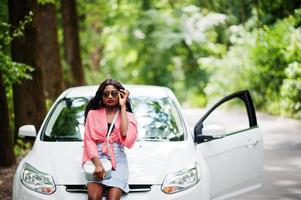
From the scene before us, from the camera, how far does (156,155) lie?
20.9 ft

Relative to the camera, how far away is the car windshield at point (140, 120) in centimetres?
708

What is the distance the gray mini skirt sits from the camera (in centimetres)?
569

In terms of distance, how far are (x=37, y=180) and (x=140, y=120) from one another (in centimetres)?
176

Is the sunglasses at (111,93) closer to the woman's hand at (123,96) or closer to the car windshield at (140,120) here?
the woman's hand at (123,96)

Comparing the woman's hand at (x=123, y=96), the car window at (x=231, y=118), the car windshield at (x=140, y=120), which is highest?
the woman's hand at (x=123, y=96)

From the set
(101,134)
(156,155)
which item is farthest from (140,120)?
(101,134)

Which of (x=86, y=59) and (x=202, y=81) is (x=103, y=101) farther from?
(x=202, y=81)

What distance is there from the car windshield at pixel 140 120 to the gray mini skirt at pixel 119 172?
3.11 feet

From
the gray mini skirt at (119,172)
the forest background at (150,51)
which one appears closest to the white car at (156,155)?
the gray mini skirt at (119,172)

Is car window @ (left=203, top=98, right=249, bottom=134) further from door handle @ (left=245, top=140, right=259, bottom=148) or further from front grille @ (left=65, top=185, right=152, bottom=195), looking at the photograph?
front grille @ (left=65, top=185, right=152, bottom=195)

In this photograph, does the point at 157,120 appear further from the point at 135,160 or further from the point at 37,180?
the point at 37,180

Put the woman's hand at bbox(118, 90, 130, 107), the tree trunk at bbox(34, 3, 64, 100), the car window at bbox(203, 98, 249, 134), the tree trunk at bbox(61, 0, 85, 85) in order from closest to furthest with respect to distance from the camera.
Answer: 1. the woman's hand at bbox(118, 90, 130, 107)
2. the tree trunk at bbox(34, 3, 64, 100)
3. the car window at bbox(203, 98, 249, 134)
4. the tree trunk at bbox(61, 0, 85, 85)

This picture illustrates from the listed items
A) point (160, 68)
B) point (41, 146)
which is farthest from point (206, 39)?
point (41, 146)

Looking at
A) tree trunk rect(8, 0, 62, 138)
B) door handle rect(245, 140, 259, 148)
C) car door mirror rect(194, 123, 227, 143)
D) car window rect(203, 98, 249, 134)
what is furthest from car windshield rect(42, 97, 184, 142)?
car window rect(203, 98, 249, 134)
